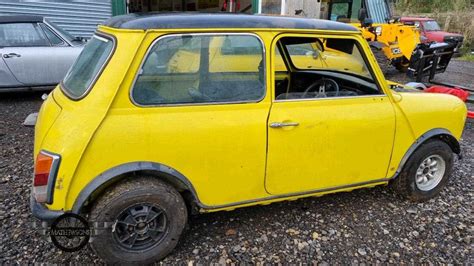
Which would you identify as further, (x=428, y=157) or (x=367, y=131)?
(x=428, y=157)

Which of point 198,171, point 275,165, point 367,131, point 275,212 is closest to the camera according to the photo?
point 198,171

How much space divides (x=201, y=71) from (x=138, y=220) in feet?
3.70

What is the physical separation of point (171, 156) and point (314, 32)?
4.76 feet

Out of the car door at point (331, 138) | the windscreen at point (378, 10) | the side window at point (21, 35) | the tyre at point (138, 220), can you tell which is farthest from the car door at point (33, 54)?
the windscreen at point (378, 10)

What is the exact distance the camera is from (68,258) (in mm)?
2486

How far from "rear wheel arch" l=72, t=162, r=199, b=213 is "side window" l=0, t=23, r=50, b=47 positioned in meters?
5.21

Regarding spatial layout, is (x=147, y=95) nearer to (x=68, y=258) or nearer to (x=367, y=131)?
(x=68, y=258)

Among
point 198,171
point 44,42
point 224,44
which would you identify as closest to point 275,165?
point 198,171

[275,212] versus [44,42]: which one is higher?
[44,42]

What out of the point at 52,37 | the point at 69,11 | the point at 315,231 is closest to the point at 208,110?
the point at 315,231

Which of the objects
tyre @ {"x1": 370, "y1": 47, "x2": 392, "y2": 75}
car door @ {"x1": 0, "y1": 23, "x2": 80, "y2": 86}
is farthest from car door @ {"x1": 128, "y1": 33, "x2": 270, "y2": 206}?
tyre @ {"x1": 370, "y1": 47, "x2": 392, "y2": 75}

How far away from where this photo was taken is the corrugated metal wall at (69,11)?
8.06 metres

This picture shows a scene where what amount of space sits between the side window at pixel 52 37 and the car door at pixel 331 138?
5.30 m

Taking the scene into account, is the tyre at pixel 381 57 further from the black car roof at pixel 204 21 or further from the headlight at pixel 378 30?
the black car roof at pixel 204 21
